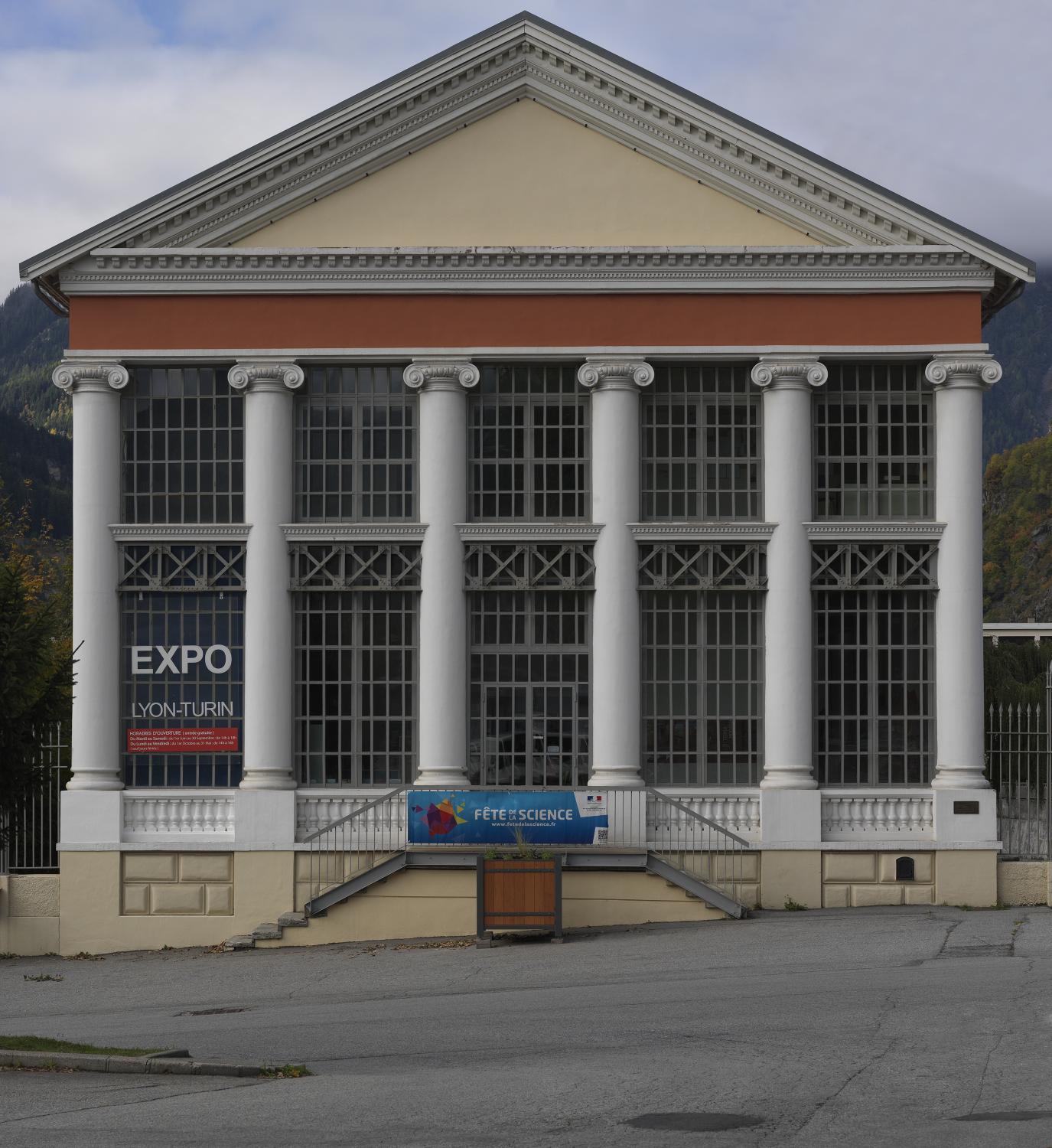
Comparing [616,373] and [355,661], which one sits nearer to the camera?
[616,373]

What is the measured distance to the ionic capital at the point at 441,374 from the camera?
2856cm

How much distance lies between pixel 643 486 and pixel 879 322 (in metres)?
4.56

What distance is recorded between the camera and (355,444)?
29.0 m

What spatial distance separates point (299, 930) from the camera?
27.6m

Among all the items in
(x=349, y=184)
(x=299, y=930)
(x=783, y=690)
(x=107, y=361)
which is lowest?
(x=299, y=930)

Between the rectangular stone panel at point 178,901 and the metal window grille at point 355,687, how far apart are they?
7.94 feet

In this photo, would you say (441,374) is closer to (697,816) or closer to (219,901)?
(697,816)

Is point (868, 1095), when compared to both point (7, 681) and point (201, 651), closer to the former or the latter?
point (7, 681)

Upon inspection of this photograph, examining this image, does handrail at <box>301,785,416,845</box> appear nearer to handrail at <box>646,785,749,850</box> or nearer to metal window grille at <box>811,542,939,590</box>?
Result: handrail at <box>646,785,749,850</box>

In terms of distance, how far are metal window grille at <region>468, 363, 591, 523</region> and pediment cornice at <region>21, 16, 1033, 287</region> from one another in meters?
3.92

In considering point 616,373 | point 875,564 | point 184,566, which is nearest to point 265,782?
point 184,566

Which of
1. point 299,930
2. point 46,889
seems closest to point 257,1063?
point 299,930

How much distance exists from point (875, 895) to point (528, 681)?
640cm

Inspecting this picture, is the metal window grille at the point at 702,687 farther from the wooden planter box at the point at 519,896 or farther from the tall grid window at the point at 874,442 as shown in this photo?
the wooden planter box at the point at 519,896
